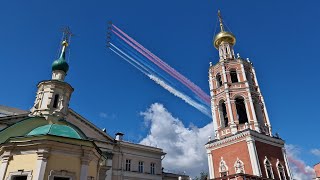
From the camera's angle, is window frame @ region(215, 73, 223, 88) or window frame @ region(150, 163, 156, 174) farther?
window frame @ region(150, 163, 156, 174)

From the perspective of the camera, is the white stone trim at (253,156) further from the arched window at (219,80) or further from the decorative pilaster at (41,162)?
the decorative pilaster at (41,162)

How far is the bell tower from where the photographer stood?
66.3 feet

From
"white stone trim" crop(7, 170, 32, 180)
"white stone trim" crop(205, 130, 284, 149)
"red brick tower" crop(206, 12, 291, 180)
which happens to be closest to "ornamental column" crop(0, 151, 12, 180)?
"white stone trim" crop(7, 170, 32, 180)

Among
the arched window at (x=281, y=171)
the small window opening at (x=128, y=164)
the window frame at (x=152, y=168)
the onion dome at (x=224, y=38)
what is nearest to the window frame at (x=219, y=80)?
the onion dome at (x=224, y=38)

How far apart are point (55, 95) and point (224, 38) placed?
21.9 meters

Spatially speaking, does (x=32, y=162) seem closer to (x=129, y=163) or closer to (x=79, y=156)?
(x=79, y=156)

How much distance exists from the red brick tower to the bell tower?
14.2 metres

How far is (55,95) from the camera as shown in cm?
2117

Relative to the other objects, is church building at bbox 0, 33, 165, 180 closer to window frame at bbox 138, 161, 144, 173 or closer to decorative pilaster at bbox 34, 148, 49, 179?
decorative pilaster at bbox 34, 148, 49, 179

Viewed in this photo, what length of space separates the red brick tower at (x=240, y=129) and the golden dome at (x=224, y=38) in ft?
3.91

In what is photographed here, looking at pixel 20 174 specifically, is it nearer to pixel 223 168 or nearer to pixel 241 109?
pixel 223 168

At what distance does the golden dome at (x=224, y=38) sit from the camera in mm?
34162

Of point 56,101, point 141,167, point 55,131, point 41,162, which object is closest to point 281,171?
point 141,167

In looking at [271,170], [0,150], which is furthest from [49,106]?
[271,170]
